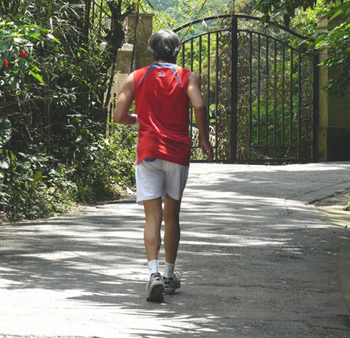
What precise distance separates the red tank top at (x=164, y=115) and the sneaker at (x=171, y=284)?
79 centimetres

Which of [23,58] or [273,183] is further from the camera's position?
[273,183]

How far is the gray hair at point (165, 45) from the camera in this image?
229 inches

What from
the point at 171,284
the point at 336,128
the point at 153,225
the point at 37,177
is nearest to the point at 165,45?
the point at 153,225

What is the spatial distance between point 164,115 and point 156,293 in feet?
3.95

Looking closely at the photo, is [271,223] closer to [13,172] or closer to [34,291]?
[13,172]

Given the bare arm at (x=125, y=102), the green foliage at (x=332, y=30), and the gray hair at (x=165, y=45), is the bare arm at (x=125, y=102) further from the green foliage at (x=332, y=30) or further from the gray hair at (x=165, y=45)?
the green foliage at (x=332, y=30)

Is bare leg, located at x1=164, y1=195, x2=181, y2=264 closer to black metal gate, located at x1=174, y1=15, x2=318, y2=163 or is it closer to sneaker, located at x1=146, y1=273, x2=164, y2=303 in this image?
sneaker, located at x1=146, y1=273, x2=164, y2=303

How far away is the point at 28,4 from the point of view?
29.3ft

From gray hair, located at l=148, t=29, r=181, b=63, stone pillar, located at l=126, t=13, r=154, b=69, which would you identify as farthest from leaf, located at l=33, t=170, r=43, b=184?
stone pillar, located at l=126, t=13, r=154, b=69

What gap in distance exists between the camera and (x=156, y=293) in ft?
17.5

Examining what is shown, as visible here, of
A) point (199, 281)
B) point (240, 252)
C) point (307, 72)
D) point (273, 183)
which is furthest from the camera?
point (307, 72)

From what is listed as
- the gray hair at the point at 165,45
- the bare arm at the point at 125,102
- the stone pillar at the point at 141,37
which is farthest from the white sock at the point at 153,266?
the stone pillar at the point at 141,37

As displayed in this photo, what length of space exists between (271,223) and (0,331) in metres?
4.97

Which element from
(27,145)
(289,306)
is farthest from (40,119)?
(289,306)
